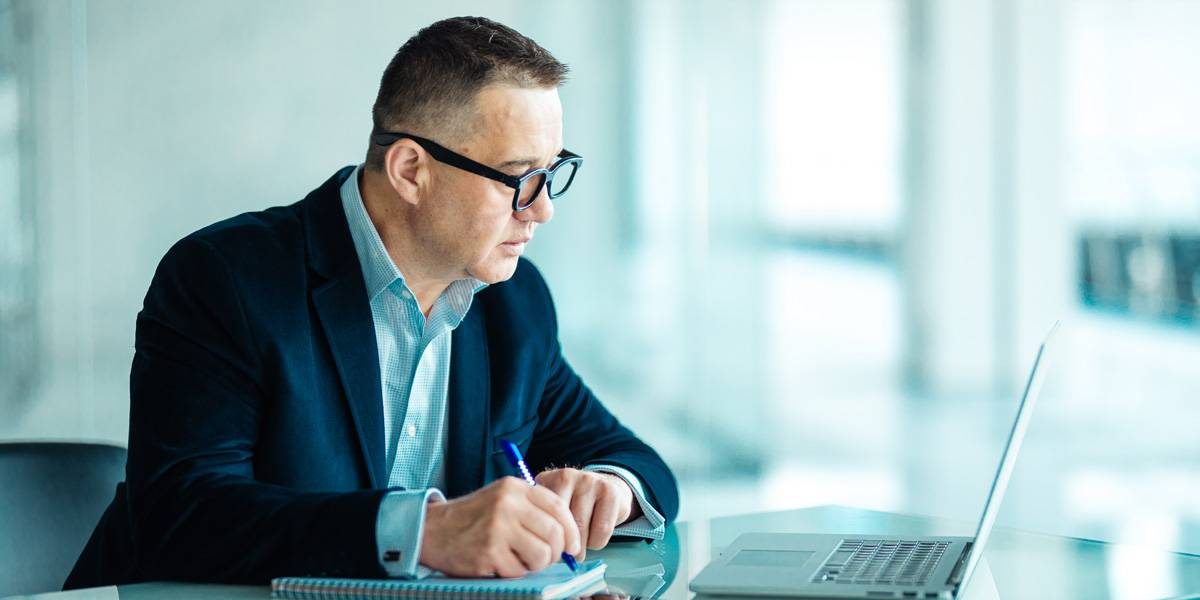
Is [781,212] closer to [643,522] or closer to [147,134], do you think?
[147,134]

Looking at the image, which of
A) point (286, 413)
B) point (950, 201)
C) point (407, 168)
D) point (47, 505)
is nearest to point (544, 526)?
point (286, 413)

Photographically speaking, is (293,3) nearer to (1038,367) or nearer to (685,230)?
(685,230)

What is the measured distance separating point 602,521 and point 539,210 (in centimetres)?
47

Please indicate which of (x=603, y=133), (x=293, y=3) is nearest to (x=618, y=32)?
(x=603, y=133)

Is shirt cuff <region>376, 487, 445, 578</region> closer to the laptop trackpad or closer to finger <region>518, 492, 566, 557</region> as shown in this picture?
finger <region>518, 492, 566, 557</region>

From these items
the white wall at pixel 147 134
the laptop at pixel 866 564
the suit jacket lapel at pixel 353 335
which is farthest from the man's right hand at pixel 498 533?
the white wall at pixel 147 134

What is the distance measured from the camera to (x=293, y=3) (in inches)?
164

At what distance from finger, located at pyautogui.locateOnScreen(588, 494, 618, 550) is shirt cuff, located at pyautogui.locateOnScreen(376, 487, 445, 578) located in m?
0.29

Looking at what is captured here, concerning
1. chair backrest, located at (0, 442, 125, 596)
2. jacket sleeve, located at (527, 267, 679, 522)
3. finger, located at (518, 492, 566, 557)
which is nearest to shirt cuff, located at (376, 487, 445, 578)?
finger, located at (518, 492, 566, 557)

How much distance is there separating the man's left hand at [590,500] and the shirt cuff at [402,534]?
10.5 inches

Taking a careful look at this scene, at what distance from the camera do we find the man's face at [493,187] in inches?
71.1

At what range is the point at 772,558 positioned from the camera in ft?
4.78

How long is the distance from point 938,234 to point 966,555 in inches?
228

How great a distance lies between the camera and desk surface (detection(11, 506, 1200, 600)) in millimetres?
1371
